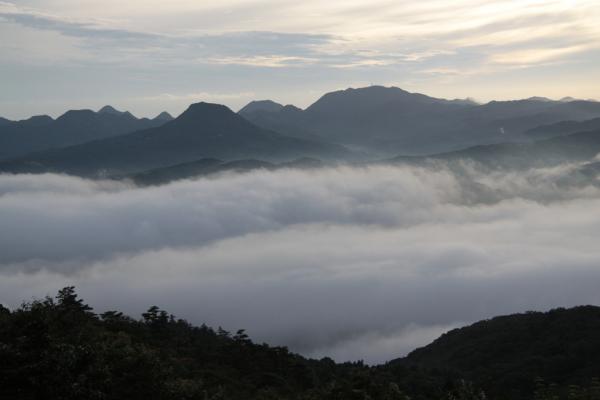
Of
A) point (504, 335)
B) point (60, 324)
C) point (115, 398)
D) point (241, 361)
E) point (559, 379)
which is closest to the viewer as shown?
point (115, 398)

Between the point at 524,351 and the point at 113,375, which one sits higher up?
the point at 113,375

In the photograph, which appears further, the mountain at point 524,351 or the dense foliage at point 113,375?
the mountain at point 524,351

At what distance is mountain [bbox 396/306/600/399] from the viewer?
323ft

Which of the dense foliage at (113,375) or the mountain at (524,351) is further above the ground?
A: the dense foliage at (113,375)

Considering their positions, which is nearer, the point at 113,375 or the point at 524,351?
the point at 113,375

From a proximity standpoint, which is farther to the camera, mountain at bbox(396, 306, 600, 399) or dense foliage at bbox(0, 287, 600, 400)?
mountain at bbox(396, 306, 600, 399)

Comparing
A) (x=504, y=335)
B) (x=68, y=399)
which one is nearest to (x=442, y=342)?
(x=504, y=335)

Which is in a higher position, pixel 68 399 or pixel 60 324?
pixel 60 324

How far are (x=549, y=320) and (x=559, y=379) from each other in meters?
34.9

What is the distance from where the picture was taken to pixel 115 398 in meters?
29.9

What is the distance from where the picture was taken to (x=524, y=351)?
118 metres

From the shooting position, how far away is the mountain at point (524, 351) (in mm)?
98375

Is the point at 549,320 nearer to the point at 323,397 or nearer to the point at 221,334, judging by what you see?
the point at 221,334

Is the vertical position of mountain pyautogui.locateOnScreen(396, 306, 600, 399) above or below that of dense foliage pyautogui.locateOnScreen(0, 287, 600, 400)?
below
